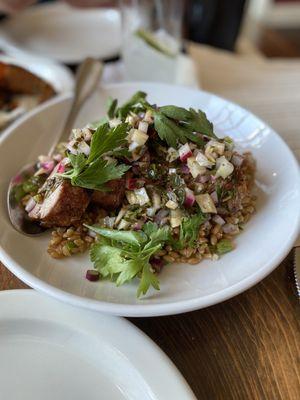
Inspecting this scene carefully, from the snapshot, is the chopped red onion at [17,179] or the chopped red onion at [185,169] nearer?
the chopped red onion at [185,169]

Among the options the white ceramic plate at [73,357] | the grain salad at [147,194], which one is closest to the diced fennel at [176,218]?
the grain salad at [147,194]

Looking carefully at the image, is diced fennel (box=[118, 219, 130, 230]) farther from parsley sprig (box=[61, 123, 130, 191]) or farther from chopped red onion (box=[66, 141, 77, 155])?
chopped red onion (box=[66, 141, 77, 155])

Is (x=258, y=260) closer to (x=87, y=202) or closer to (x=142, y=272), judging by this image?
(x=142, y=272)

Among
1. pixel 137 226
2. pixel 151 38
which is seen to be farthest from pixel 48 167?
pixel 151 38

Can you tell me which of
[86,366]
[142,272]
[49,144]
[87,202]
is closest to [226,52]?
[49,144]

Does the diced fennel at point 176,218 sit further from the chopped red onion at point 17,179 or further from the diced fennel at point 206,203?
the chopped red onion at point 17,179

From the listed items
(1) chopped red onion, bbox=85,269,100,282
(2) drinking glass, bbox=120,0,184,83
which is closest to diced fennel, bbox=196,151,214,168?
(1) chopped red onion, bbox=85,269,100,282
